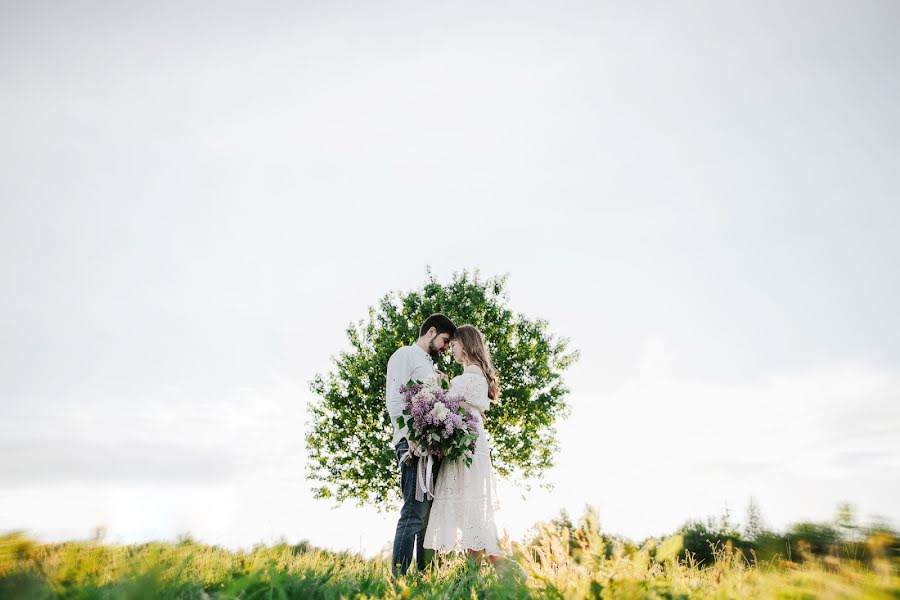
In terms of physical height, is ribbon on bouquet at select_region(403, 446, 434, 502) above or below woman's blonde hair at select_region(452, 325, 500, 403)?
below

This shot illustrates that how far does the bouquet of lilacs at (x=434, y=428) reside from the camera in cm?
619

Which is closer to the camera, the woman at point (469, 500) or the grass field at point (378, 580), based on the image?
the grass field at point (378, 580)

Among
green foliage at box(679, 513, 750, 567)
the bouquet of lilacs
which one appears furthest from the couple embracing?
green foliage at box(679, 513, 750, 567)

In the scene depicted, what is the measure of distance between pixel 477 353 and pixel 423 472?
1.93 metres

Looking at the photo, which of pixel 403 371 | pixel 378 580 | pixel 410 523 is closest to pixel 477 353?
pixel 403 371

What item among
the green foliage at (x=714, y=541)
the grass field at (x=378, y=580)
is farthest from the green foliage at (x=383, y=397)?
the grass field at (x=378, y=580)

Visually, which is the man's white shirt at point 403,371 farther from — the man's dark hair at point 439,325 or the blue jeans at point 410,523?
the blue jeans at point 410,523

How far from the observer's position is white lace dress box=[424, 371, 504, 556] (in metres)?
6.09

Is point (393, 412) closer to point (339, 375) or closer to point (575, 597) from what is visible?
point (575, 597)

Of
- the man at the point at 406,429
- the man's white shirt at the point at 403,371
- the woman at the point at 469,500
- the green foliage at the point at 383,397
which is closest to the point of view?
the man at the point at 406,429

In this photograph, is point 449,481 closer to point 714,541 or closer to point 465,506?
point 465,506

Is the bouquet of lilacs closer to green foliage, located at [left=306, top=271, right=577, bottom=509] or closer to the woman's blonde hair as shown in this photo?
the woman's blonde hair

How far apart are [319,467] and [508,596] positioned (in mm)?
16532

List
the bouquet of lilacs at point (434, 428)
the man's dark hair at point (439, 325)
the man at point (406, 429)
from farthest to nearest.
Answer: the man's dark hair at point (439, 325), the bouquet of lilacs at point (434, 428), the man at point (406, 429)
